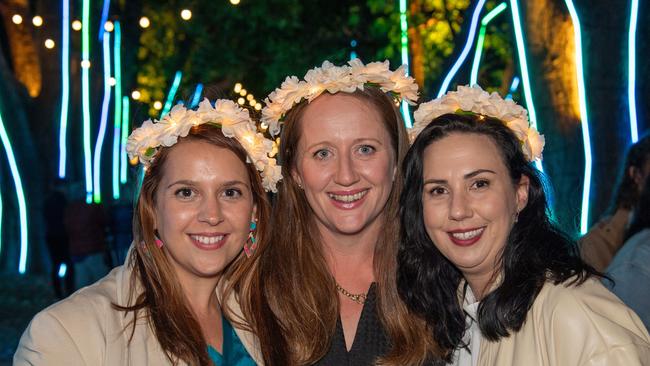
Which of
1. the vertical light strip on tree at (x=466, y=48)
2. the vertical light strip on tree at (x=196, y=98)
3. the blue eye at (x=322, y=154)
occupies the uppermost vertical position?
the vertical light strip on tree at (x=466, y=48)

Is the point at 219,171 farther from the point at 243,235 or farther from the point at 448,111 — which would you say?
the point at 448,111

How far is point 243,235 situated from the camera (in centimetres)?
399

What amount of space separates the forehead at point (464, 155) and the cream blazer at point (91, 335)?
1.34 meters

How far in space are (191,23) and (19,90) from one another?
6338 mm

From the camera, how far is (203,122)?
398 centimetres

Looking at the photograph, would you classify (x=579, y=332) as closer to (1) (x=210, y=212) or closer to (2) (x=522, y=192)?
(2) (x=522, y=192)

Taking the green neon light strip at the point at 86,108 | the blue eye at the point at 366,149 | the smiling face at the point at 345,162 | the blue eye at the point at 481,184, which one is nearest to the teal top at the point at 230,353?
the smiling face at the point at 345,162

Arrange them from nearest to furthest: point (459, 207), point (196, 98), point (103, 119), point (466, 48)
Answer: point (459, 207), point (196, 98), point (466, 48), point (103, 119)

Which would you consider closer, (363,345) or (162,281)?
(162,281)

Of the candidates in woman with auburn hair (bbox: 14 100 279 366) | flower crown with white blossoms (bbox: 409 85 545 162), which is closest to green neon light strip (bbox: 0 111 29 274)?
woman with auburn hair (bbox: 14 100 279 366)

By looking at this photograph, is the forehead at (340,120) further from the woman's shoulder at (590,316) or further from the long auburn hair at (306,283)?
the woman's shoulder at (590,316)

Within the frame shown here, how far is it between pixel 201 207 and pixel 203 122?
381mm

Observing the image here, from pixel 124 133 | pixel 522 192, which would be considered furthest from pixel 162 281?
pixel 124 133

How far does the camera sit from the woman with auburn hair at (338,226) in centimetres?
429
